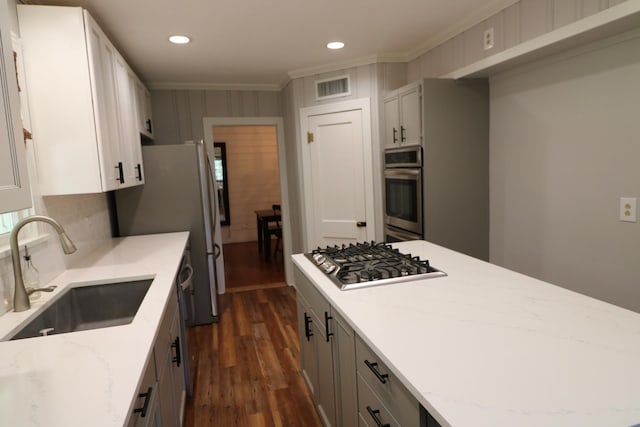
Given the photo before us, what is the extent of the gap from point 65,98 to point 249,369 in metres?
2.06

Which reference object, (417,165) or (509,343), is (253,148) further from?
(509,343)

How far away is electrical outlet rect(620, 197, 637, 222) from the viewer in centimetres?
203

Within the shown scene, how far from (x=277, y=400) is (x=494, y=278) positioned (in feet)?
5.04

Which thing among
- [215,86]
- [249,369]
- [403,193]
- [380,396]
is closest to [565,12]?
[403,193]

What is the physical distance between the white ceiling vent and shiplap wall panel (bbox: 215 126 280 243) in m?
3.71

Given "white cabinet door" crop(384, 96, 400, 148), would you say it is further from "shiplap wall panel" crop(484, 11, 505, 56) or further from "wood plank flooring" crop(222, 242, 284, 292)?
"wood plank flooring" crop(222, 242, 284, 292)

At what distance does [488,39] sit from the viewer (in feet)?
8.81

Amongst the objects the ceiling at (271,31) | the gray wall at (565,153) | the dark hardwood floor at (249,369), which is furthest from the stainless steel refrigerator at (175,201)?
the gray wall at (565,153)

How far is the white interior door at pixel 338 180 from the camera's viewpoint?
12.5ft

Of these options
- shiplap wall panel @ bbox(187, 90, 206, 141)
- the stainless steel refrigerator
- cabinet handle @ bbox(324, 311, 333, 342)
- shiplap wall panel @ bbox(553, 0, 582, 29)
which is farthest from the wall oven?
shiplap wall panel @ bbox(187, 90, 206, 141)

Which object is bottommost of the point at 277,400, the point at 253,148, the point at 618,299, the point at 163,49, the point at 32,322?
the point at 277,400

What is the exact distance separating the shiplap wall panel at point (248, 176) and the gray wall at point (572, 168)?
5.25 m

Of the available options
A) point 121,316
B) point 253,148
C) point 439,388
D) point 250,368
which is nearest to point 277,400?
point 250,368

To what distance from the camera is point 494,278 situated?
1704 millimetres
